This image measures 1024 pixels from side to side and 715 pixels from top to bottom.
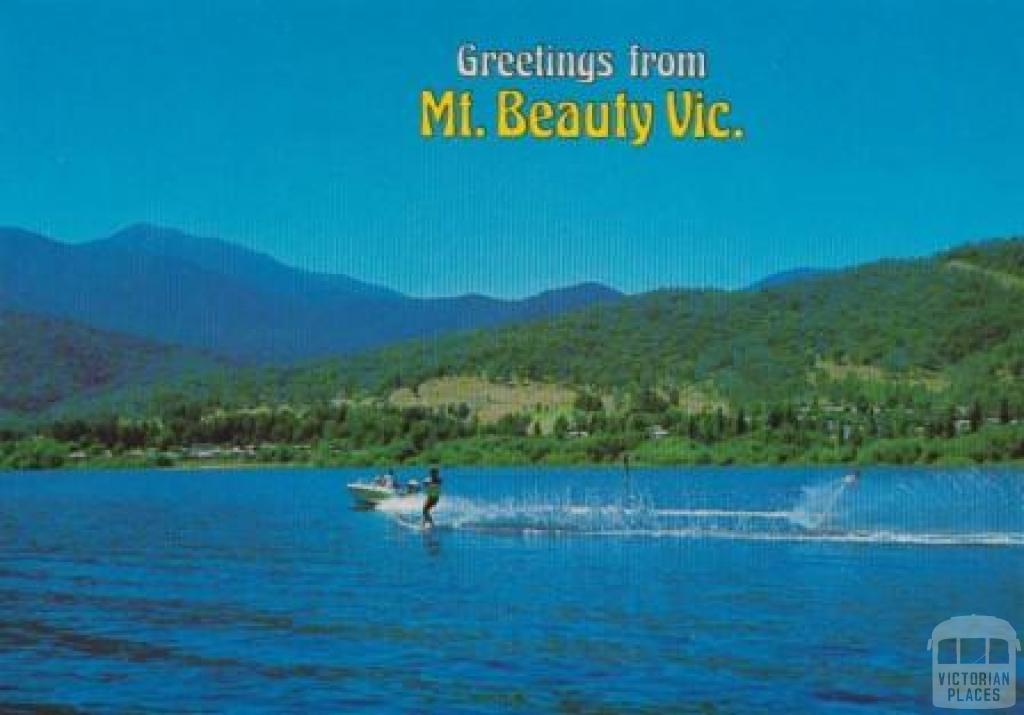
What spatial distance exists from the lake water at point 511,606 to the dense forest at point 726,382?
105ft

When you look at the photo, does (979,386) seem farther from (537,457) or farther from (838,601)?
(838,601)

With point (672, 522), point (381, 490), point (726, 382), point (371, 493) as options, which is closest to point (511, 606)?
point (672, 522)

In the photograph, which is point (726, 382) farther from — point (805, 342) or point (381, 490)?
point (381, 490)

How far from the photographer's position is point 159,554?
34.2 metres

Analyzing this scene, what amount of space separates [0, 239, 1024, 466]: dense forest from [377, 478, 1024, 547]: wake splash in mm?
25786

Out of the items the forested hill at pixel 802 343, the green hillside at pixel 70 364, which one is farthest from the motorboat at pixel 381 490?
the green hillside at pixel 70 364

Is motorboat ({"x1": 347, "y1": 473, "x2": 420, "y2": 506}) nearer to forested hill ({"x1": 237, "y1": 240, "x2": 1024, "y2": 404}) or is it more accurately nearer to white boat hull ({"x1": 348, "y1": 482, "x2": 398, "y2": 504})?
white boat hull ({"x1": 348, "y1": 482, "x2": 398, "y2": 504})

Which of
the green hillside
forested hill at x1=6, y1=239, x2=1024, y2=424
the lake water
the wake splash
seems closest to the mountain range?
forested hill at x1=6, y1=239, x2=1024, y2=424

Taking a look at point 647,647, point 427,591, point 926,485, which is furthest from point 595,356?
point 647,647

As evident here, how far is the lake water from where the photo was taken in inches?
645

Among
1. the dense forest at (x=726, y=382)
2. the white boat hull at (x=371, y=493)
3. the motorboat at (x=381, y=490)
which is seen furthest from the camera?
the dense forest at (x=726, y=382)

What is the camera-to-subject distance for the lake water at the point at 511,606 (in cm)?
1638

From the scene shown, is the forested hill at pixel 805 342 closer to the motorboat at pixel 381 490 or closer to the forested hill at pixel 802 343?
the forested hill at pixel 802 343

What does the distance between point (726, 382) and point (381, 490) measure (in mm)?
45281
